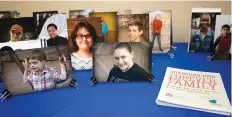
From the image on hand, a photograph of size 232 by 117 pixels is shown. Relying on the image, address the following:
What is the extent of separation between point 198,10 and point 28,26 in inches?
30.8

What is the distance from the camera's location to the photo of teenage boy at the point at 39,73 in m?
0.82

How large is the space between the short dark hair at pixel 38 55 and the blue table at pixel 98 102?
0.13 meters

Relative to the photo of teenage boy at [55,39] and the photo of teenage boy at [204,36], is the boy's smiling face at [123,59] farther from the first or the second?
the photo of teenage boy at [204,36]

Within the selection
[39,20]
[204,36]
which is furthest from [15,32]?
[204,36]

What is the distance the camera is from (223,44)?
1055 mm

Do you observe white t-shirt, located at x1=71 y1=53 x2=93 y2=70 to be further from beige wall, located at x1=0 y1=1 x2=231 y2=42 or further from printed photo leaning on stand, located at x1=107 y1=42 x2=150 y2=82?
beige wall, located at x1=0 y1=1 x2=231 y2=42

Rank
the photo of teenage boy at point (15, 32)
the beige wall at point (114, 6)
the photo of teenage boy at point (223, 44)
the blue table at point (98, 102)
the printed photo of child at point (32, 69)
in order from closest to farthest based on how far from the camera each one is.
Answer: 1. the blue table at point (98, 102)
2. the printed photo of child at point (32, 69)
3. the photo of teenage boy at point (15, 32)
4. the photo of teenage boy at point (223, 44)
5. the beige wall at point (114, 6)

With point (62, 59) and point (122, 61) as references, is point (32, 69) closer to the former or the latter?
point (62, 59)

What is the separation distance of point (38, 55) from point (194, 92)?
0.57 metres

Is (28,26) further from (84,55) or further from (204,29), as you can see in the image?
(204,29)

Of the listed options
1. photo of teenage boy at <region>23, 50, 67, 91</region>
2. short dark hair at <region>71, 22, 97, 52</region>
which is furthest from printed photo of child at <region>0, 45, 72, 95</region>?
short dark hair at <region>71, 22, 97, 52</region>

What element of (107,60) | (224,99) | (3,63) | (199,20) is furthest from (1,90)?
(199,20)

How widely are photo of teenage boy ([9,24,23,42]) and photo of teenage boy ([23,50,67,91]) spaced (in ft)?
0.63

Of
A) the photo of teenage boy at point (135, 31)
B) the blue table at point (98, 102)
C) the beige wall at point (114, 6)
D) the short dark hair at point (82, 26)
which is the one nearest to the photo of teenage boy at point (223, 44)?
the blue table at point (98, 102)
